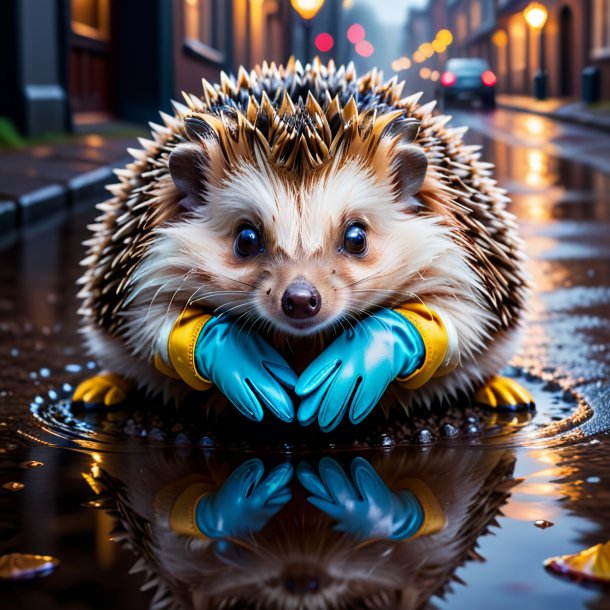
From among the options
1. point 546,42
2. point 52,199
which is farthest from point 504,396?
point 546,42

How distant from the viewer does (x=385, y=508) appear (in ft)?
7.98

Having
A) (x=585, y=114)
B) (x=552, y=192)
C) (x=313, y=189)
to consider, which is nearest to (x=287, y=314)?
(x=313, y=189)

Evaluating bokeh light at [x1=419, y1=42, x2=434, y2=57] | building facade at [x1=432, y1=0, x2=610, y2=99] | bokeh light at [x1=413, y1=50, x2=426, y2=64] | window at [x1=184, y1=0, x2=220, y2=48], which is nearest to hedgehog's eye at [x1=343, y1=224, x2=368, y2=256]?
window at [x1=184, y1=0, x2=220, y2=48]

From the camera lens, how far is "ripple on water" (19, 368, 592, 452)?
2990mm

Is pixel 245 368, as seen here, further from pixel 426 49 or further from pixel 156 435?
pixel 426 49

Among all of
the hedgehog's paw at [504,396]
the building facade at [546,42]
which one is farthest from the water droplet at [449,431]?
the building facade at [546,42]

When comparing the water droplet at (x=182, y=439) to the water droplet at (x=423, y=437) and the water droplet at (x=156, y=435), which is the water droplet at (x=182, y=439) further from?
the water droplet at (x=423, y=437)

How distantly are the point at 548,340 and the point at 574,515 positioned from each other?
7.06 ft

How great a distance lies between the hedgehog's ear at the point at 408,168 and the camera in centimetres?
290

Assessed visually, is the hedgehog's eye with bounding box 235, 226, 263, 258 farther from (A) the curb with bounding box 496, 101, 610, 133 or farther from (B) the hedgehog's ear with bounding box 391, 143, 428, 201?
(A) the curb with bounding box 496, 101, 610, 133

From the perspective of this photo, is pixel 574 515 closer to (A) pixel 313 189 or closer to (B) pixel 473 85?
(A) pixel 313 189

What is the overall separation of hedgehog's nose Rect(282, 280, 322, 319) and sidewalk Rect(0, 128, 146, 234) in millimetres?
5806

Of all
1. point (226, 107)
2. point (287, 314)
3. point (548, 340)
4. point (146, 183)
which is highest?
point (226, 107)

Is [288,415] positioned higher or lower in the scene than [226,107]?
lower
